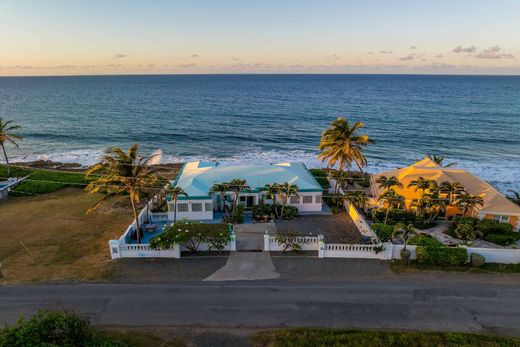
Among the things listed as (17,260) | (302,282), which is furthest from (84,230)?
(302,282)

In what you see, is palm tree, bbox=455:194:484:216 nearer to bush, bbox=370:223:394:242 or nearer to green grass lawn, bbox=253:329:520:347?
bush, bbox=370:223:394:242

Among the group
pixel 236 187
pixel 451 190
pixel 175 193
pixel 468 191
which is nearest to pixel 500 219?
pixel 468 191

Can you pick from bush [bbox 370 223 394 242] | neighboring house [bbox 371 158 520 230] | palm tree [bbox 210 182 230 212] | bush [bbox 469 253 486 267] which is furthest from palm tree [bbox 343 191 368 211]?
palm tree [bbox 210 182 230 212]

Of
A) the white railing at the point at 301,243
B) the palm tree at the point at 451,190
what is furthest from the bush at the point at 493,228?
the white railing at the point at 301,243

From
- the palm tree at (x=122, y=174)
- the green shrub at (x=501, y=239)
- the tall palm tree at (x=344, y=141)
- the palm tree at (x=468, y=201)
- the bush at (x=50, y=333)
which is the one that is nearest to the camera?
the bush at (x=50, y=333)

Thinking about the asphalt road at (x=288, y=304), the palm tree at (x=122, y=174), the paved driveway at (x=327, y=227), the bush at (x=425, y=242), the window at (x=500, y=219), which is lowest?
the paved driveway at (x=327, y=227)

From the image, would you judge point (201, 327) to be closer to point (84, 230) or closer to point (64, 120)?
point (84, 230)

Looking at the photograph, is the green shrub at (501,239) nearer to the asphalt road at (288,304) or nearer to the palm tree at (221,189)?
the asphalt road at (288,304)
